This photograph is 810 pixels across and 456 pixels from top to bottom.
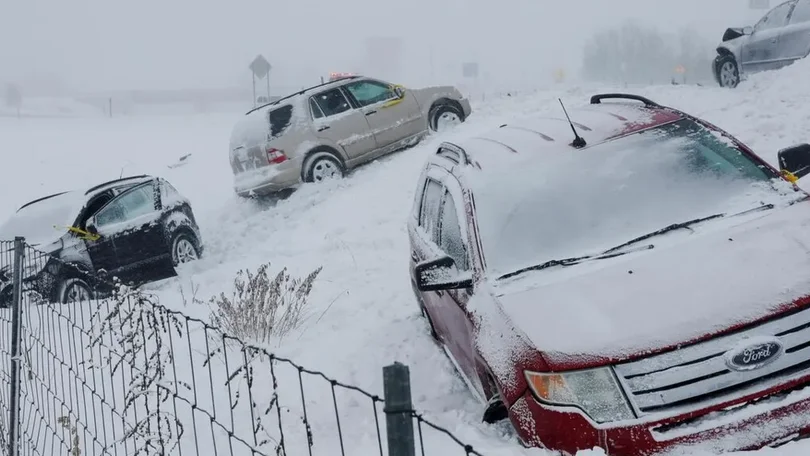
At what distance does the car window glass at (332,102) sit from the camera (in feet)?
44.6

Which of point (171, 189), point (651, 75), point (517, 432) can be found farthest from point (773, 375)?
point (651, 75)

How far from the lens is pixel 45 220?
10.3m

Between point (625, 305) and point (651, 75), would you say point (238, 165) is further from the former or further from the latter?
point (651, 75)

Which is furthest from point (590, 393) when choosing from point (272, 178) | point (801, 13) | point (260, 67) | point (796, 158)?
point (260, 67)

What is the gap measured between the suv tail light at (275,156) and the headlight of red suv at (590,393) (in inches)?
401

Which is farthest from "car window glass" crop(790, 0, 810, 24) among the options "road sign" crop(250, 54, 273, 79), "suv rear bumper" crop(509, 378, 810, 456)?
"road sign" crop(250, 54, 273, 79)

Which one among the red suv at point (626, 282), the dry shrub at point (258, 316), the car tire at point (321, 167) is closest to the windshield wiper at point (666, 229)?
the red suv at point (626, 282)

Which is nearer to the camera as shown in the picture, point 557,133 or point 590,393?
point 590,393

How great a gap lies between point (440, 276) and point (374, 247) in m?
5.44

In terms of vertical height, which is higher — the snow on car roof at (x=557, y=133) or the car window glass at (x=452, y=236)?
the snow on car roof at (x=557, y=133)

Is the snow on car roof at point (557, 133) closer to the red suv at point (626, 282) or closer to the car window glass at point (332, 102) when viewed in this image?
the red suv at point (626, 282)

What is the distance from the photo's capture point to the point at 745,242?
3.71 meters

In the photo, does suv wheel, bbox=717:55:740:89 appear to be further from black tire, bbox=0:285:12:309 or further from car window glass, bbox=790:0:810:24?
black tire, bbox=0:285:12:309

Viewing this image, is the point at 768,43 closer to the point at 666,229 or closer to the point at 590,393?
the point at 666,229
